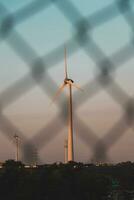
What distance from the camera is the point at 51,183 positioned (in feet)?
95.3

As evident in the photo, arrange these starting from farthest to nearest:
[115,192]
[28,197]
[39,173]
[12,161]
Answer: [115,192]
[12,161]
[39,173]
[28,197]

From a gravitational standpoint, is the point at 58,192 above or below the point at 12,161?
below

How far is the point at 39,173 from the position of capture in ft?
102

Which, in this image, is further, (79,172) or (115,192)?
(115,192)

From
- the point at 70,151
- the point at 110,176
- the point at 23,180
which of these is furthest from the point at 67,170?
the point at 110,176

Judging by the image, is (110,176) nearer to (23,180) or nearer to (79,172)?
(79,172)

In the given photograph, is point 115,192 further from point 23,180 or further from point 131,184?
point 23,180

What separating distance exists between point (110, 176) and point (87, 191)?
231 inches

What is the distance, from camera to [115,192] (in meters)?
37.2

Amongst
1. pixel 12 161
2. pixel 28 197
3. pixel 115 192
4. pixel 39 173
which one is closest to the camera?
pixel 28 197

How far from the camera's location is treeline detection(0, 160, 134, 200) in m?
28.7

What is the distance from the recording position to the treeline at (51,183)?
28734mm

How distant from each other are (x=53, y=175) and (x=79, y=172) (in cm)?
307

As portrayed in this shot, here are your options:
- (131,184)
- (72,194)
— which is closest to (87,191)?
(72,194)
